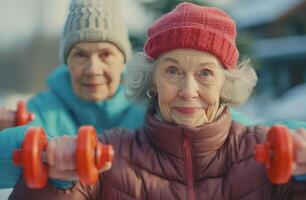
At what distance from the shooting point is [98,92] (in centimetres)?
198

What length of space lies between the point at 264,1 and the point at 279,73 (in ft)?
4.96

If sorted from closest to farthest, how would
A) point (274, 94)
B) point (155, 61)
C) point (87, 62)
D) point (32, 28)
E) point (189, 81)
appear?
point (189, 81) < point (155, 61) < point (87, 62) < point (274, 94) < point (32, 28)

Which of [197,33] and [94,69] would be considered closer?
[197,33]

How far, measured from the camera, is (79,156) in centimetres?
113

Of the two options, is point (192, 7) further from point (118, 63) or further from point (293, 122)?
point (118, 63)

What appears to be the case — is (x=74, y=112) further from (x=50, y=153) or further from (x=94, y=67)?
(x=50, y=153)

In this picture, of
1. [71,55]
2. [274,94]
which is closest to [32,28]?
[274,94]

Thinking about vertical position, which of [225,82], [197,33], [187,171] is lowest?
[187,171]

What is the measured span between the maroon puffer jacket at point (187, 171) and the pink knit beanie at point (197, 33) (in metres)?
0.17

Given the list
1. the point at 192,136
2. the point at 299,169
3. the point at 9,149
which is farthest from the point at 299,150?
the point at 9,149

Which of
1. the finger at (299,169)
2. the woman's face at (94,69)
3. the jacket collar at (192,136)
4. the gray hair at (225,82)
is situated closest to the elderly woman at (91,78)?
the woman's face at (94,69)

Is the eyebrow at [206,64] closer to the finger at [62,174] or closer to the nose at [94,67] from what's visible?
the finger at [62,174]

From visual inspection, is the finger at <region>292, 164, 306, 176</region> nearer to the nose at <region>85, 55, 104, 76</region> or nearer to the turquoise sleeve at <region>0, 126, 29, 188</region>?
the turquoise sleeve at <region>0, 126, 29, 188</region>

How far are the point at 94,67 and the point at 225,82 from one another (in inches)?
22.7
